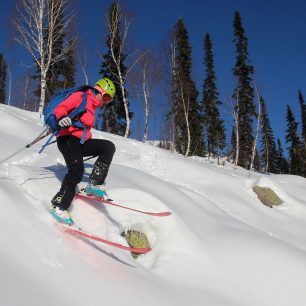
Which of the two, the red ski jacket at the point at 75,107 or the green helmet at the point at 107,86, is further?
the green helmet at the point at 107,86

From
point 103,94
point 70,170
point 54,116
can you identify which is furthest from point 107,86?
point 70,170

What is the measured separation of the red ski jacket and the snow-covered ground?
101 cm

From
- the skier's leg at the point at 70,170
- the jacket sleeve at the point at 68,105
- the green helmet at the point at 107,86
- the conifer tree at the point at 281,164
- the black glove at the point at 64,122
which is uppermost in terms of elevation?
the green helmet at the point at 107,86

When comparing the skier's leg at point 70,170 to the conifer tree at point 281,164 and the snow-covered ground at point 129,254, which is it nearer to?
the snow-covered ground at point 129,254

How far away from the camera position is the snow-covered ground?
128 inches

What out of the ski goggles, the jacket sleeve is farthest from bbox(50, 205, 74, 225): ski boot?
the ski goggles

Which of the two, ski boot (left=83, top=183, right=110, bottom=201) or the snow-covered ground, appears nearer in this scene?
the snow-covered ground

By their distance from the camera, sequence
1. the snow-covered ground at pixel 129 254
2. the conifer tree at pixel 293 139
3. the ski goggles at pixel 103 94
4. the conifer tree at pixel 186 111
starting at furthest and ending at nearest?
the conifer tree at pixel 293 139, the conifer tree at pixel 186 111, the ski goggles at pixel 103 94, the snow-covered ground at pixel 129 254

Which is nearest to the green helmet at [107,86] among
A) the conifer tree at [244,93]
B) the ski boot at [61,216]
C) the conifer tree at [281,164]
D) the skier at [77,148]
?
the skier at [77,148]

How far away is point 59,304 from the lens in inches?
111

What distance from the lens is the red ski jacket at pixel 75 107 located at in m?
4.73

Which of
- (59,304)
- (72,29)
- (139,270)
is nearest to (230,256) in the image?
(139,270)

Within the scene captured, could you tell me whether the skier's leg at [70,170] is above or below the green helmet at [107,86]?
below

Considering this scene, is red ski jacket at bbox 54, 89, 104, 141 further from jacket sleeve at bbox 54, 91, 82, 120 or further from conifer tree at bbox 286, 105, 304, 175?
conifer tree at bbox 286, 105, 304, 175
